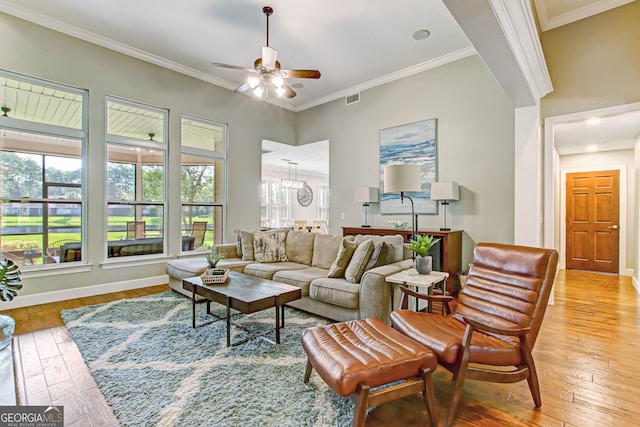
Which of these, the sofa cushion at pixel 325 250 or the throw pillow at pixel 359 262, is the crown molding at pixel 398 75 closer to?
the sofa cushion at pixel 325 250

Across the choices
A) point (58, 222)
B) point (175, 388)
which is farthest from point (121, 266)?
point (175, 388)

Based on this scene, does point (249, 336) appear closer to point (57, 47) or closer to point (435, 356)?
point (435, 356)

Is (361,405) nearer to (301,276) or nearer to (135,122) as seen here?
(301,276)

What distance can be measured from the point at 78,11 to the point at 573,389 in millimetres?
6012

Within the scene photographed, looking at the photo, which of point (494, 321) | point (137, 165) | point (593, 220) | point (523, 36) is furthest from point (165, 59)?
point (593, 220)

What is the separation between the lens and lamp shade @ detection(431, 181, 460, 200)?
4262 mm

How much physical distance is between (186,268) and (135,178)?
188 cm

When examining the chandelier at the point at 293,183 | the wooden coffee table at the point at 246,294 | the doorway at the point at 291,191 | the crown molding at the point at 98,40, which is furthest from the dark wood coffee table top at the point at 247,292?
the chandelier at the point at 293,183

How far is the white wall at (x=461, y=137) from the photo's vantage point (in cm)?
416

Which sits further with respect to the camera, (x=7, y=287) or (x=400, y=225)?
(x=400, y=225)

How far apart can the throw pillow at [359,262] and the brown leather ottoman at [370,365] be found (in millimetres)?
1131

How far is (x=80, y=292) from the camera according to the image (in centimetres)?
410

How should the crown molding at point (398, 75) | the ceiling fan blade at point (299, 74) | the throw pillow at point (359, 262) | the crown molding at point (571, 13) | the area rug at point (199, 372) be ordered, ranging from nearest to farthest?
the area rug at point (199, 372), the throw pillow at point (359, 262), the crown molding at point (571, 13), the ceiling fan blade at point (299, 74), the crown molding at point (398, 75)

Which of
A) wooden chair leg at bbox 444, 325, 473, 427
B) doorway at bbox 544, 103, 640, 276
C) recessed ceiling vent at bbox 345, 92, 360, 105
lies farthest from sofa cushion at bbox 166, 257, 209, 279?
doorway at bbox 544, 103, 640, 276
